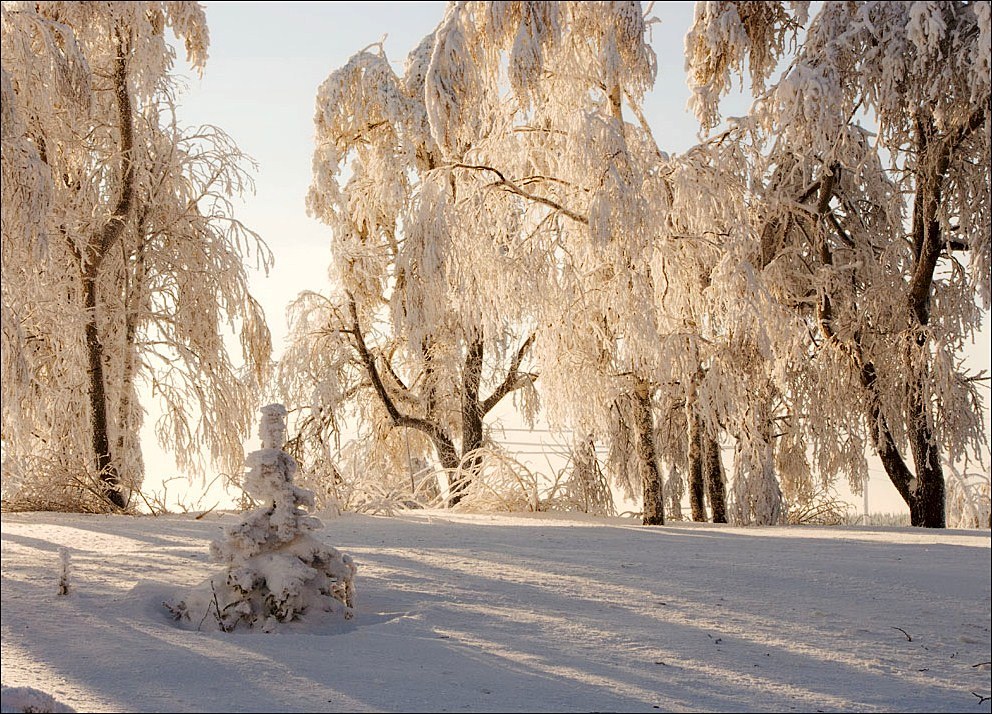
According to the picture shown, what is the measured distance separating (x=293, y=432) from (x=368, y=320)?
1.38 m

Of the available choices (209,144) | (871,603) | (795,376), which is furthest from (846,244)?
(209,144)

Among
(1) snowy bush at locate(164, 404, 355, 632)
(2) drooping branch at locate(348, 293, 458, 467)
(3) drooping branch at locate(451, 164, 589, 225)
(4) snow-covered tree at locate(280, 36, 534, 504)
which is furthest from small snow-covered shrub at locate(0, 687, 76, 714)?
(2) drooping branch at locate(348, 293, 458, 467)

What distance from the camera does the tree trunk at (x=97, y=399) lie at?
7.62 m

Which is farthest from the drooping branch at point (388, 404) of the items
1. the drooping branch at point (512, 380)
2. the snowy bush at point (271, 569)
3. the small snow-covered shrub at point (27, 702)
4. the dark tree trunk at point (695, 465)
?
the small snow-covered shrub at point (27, 702)

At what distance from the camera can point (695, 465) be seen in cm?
801

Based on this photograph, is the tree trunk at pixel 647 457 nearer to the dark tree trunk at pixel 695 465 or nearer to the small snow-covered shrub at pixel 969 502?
the dark tree trunk at pixel 695 465

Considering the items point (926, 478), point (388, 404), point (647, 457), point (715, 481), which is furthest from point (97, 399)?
point (926, 478)

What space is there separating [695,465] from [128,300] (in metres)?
4.95

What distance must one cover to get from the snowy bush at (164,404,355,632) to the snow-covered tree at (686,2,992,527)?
3.48m

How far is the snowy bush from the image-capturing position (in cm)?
371

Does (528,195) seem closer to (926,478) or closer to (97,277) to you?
(97,277)

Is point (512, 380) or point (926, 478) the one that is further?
point (512, 380)

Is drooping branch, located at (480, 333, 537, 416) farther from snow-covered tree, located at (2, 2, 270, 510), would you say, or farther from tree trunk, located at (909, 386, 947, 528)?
A: tree trunk, located at (909, 386, 947, 528)

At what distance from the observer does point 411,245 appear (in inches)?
304
